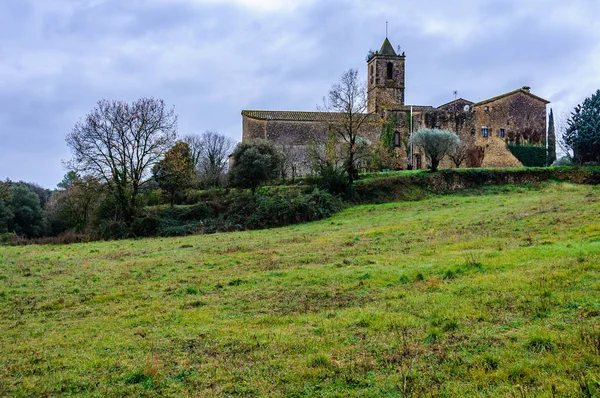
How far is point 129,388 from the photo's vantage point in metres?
6.34

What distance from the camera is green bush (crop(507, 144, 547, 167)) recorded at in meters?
51.8

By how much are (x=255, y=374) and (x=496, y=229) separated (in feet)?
45.7

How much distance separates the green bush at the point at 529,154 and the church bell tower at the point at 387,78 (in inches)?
635

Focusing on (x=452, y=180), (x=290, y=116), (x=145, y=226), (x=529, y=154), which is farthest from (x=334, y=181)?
(x=529, y=154)

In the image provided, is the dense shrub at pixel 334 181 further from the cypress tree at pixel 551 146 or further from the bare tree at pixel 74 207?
the cypress tree at pixel 551 146

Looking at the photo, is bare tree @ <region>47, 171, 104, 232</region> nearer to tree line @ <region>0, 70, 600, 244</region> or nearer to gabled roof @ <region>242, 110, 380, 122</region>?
tree line @ <region>0, 70, 600, 244</region>

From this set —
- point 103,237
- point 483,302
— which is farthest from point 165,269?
point 103,237

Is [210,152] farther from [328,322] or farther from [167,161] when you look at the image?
[328,322]

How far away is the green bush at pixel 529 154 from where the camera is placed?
170ft

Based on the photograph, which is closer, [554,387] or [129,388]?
[554,387]

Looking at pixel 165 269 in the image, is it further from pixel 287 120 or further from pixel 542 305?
pixel 287 120

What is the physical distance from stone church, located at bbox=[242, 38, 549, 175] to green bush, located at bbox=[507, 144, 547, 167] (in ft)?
1.74

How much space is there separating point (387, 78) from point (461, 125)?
14.3m

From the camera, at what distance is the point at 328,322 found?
8.48m
